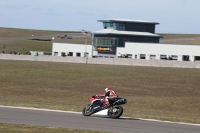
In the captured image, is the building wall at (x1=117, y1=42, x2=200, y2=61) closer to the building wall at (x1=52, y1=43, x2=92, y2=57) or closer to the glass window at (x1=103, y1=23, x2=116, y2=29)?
the building wall at (x1=52, y1=43, x2=92, y2=57)

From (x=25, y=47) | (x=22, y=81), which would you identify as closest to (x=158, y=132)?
(x=22, y=81)

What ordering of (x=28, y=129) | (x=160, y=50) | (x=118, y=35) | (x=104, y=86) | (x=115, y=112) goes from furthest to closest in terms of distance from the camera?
(x=118, y=35), (x=160, y=50), (x=104, y=86), (x=115, y=112), (x=28, y=129)

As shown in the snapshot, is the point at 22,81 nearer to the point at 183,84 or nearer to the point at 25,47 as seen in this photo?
the point at 183,84

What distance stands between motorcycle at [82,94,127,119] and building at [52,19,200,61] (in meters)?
71.5

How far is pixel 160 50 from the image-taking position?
94312 millimetres

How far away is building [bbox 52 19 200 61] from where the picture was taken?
95.1 m

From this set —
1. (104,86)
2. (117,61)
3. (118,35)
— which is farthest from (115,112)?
(118,35)

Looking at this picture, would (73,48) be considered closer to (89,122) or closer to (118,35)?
(118,35)

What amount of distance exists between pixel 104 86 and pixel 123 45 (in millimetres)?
56876

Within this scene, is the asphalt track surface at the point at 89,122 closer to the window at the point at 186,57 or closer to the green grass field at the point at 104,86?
the green grass field at the point at 104,86

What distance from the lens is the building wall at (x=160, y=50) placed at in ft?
297

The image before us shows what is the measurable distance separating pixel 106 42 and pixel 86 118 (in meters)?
84.7

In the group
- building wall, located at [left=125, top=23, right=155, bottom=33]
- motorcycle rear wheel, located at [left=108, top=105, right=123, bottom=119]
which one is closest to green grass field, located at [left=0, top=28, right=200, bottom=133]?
motorcycle rear wheel, located at [left=108, top=105, right=123, bottom=119]

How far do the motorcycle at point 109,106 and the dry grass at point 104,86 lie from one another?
739cm
